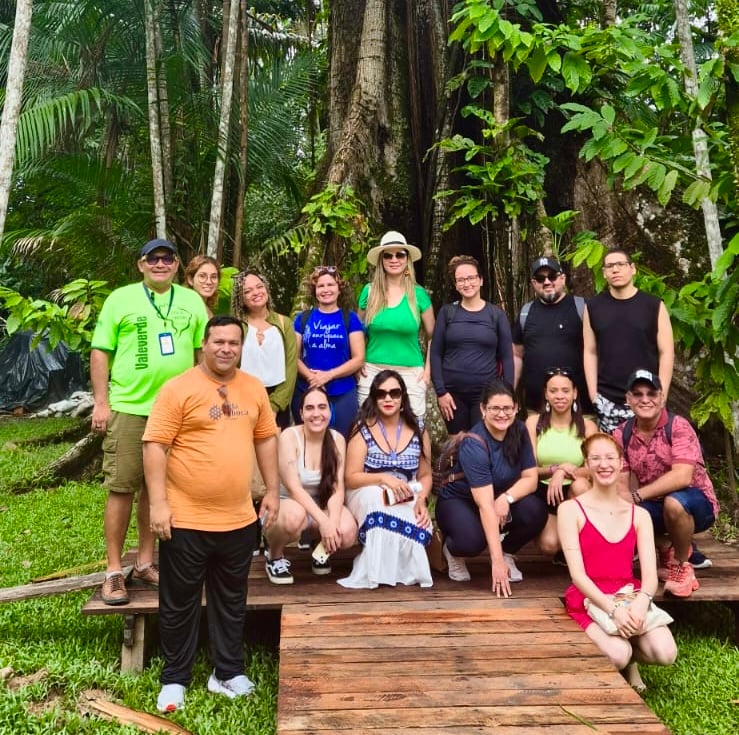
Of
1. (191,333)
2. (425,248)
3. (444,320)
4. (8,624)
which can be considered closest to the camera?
(191,333)

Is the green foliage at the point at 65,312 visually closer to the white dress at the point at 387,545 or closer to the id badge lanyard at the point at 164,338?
the id badge lanyard at the point at 164,338

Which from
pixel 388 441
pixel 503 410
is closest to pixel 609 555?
pixel 503 410

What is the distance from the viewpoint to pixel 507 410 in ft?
13.2

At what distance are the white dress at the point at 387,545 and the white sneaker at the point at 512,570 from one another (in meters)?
0.45

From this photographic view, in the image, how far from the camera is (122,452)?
12.3ft

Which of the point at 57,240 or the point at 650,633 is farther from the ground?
the point at 57,240

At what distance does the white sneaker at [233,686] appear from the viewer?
137 inches

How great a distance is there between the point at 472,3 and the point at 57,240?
194 inches

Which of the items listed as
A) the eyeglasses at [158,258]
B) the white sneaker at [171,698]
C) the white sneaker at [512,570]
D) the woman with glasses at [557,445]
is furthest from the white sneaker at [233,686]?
the eyeglasses at [158,258]

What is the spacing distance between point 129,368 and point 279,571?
4.44 ft

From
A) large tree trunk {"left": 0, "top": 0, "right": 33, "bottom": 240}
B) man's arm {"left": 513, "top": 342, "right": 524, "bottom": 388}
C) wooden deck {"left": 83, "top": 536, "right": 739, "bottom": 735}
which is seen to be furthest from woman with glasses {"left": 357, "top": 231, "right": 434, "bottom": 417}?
Result: large tree trunk {"left": 0, "top": 0, "right": 33, "bottom": 240}

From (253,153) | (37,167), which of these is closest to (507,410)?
(253,153)

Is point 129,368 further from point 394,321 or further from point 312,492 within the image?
point 394,321

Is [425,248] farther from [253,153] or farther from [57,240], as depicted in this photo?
[57,240]
